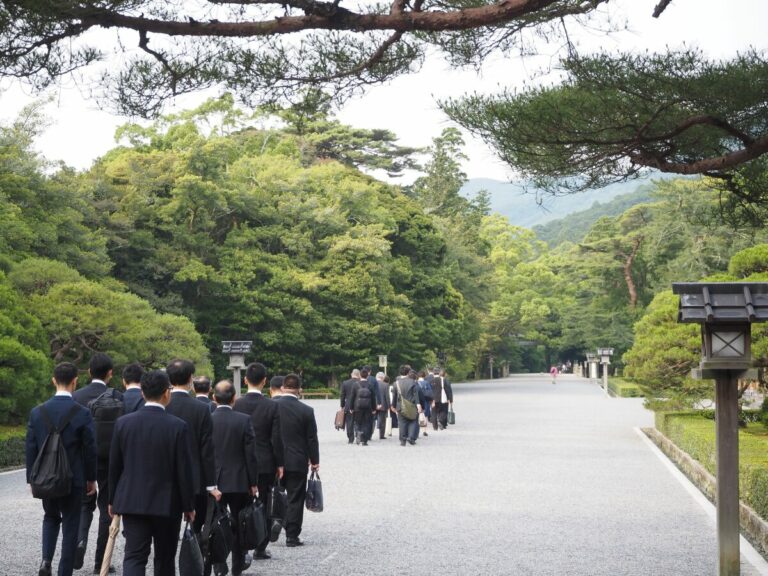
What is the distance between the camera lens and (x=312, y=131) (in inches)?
2813

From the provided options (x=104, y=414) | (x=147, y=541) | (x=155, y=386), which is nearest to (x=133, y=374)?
(x=104, y=414)

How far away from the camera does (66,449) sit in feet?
24.1

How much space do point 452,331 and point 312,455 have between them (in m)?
48.9

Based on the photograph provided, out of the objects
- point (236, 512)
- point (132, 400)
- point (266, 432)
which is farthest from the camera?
point (266, 432)

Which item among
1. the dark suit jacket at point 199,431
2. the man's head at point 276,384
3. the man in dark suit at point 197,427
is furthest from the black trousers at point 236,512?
the man's head at point 276,384

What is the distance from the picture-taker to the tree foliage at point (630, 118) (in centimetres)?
1010

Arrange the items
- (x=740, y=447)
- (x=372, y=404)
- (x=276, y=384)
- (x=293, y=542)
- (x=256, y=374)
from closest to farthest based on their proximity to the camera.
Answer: (x=256, y=374), (x=293, y=542), (x=276, y=384), (x=740, y=447), (x=372, y=404)

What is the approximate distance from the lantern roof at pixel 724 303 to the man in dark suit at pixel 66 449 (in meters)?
4.47

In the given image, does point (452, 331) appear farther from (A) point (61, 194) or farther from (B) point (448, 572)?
(B) point (448, 572)

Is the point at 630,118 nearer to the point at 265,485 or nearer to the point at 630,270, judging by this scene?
the point at 265,485

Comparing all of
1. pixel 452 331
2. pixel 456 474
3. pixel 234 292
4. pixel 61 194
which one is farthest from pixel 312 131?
pixel 456 474

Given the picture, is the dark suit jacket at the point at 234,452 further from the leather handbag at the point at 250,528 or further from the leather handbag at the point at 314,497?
the leather handbag at the point at 314,497

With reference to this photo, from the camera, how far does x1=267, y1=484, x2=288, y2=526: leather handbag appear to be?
868cm

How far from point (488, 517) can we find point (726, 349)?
3.61 m
